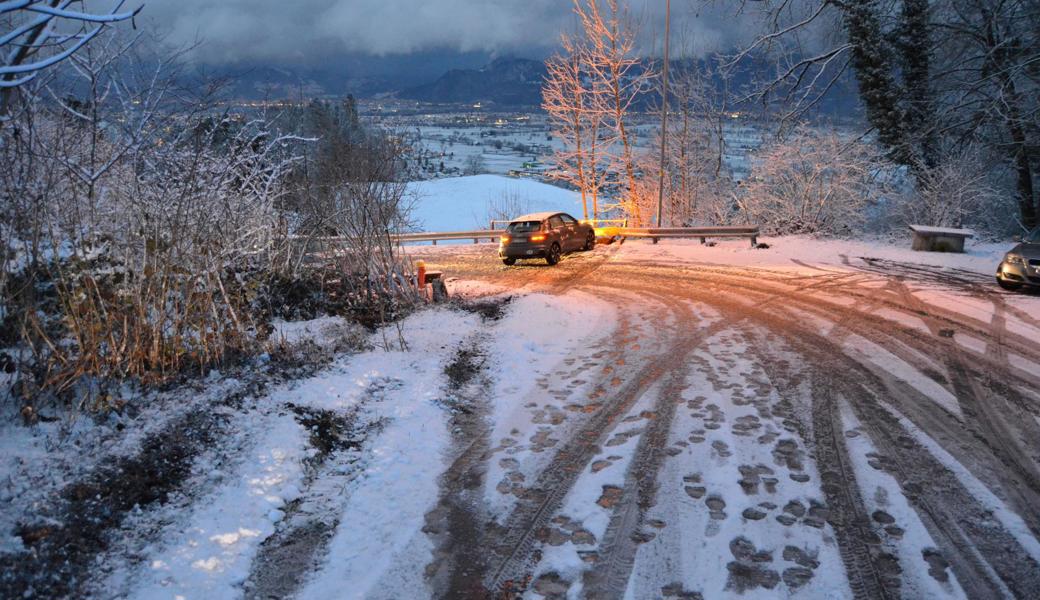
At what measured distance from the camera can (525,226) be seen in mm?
18047

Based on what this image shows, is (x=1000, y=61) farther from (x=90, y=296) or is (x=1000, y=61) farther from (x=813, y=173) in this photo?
(x=90, y=296)

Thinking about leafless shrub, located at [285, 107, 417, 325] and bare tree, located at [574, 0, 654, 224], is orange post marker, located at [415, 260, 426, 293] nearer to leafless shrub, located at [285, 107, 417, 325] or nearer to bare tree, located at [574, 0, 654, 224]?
leafless shrub, located at [285, 107, 417, 325]

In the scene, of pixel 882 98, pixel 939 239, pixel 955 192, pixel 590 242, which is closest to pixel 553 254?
pixel 590 242

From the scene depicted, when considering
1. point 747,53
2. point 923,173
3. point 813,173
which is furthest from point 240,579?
point 923,173

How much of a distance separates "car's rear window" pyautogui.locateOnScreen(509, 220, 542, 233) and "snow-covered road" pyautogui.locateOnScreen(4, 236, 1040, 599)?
29.0 ft

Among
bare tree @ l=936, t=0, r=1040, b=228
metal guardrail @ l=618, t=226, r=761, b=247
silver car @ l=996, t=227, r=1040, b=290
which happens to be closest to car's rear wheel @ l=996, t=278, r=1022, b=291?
silver car @ l=996, t=227, r=1040, b=290

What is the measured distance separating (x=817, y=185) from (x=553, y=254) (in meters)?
12.1

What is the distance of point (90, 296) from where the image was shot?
18.9ft

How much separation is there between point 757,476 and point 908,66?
26.8 meters

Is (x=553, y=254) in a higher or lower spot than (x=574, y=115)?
lower

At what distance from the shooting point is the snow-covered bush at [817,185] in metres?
23.0

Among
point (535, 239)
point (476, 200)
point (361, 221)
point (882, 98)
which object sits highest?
point (882, 98)

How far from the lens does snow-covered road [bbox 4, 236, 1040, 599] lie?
12.0ft

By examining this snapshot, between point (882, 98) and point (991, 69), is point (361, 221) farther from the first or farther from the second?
point (882, 98)
